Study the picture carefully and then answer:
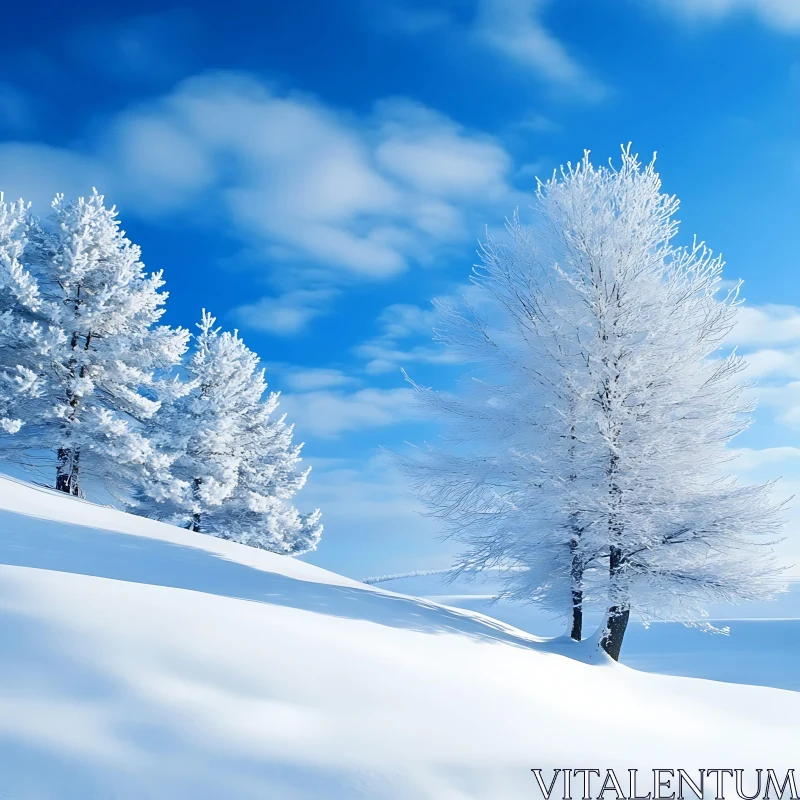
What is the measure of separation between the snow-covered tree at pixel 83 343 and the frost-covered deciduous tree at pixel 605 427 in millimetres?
10295

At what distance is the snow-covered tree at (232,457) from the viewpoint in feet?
70.9

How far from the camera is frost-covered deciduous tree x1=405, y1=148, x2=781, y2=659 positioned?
984 cm

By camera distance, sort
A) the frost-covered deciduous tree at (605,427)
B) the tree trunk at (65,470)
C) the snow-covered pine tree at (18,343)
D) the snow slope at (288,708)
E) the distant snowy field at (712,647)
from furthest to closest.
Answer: the tree trunk at (65,470) < the snow-covered pine tree at (18,343) < the distant snowy field at (712,647) < the frost-covered deciduous tree at (605,427) < the snow slope at (288,708)

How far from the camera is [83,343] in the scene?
1797 centimetres

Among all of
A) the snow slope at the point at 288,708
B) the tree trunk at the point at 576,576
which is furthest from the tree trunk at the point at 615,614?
the snow slope at the point at 288,708

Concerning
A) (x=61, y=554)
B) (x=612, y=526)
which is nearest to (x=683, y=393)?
(x=612, y=526)

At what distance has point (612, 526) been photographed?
32.3 ft

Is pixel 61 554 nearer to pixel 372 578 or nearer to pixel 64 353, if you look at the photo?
pixel 64 353

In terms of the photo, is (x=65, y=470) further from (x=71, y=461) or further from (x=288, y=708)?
(x=288, y=708)

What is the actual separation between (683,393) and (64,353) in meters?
14.8

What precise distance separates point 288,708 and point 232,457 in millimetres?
19448

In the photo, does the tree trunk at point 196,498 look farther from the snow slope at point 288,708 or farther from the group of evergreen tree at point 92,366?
the snow slope at point 288,708

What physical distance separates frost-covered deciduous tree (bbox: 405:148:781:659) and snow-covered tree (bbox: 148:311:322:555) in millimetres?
11727

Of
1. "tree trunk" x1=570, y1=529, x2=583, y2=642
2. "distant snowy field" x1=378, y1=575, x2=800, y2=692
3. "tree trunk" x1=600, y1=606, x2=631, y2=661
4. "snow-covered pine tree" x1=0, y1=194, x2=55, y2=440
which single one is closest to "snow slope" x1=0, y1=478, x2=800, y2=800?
"tree trunk" x1=600, y1=606, x2=631, y2=661
